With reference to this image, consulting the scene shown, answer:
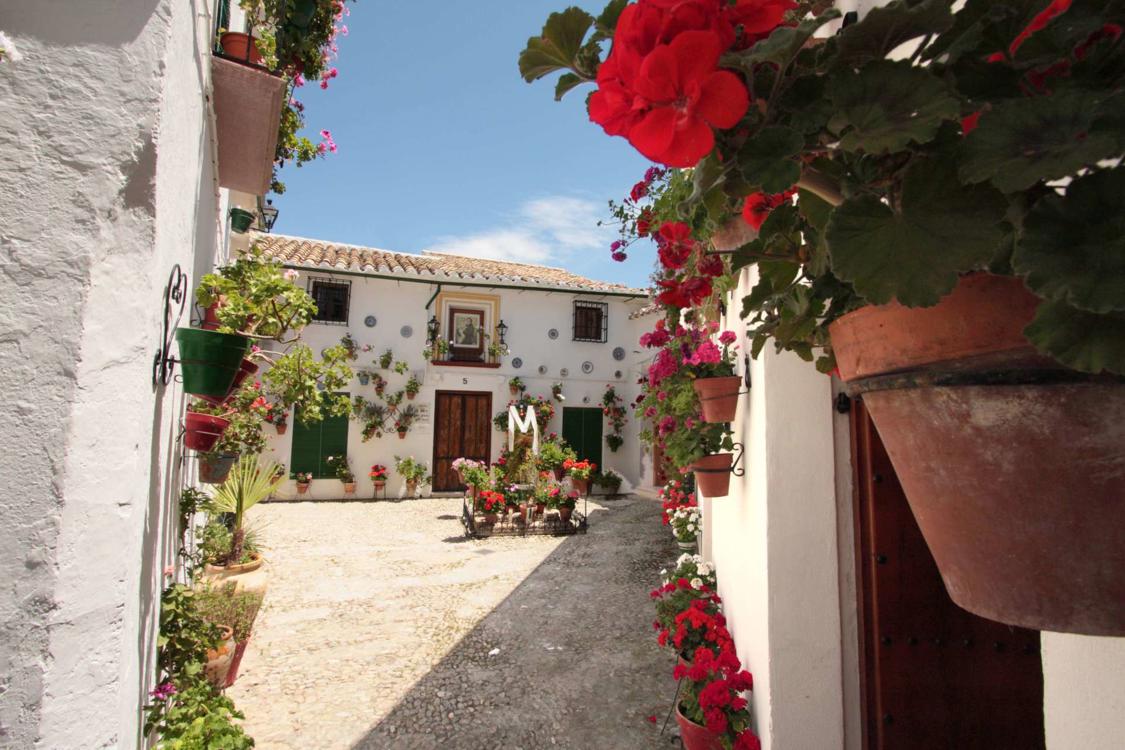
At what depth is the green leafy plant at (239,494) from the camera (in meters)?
4.98

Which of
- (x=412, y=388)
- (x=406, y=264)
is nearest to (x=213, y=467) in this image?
(x=412, y=388)

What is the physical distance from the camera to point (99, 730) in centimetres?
137

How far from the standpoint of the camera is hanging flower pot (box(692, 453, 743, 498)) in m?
3.04

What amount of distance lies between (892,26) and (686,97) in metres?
0.21

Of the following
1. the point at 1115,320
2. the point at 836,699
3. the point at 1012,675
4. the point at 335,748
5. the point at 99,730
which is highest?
A: the point at 1115,320

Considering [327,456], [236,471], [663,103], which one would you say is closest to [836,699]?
[663,103]

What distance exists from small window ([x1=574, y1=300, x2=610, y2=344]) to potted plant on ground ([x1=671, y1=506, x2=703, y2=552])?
8598 millimetres

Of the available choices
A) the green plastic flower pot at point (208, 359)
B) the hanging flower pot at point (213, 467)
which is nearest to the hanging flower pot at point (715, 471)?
the green plastic flower pot at point (208, 359)

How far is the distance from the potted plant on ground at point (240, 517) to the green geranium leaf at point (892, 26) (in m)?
5.08

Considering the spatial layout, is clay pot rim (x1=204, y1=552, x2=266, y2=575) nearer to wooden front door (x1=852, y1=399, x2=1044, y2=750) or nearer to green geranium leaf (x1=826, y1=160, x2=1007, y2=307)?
wooden front door (x1=852, y1=399, x2=1044, y2=750)

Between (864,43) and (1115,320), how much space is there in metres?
0.36

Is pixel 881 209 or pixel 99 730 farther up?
pixel 881 209

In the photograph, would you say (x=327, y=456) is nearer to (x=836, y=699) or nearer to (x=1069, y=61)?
(x=836, y=699)

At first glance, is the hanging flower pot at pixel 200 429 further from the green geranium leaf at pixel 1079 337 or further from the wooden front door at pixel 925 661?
the green geranium leaf at pixel 1079 337
